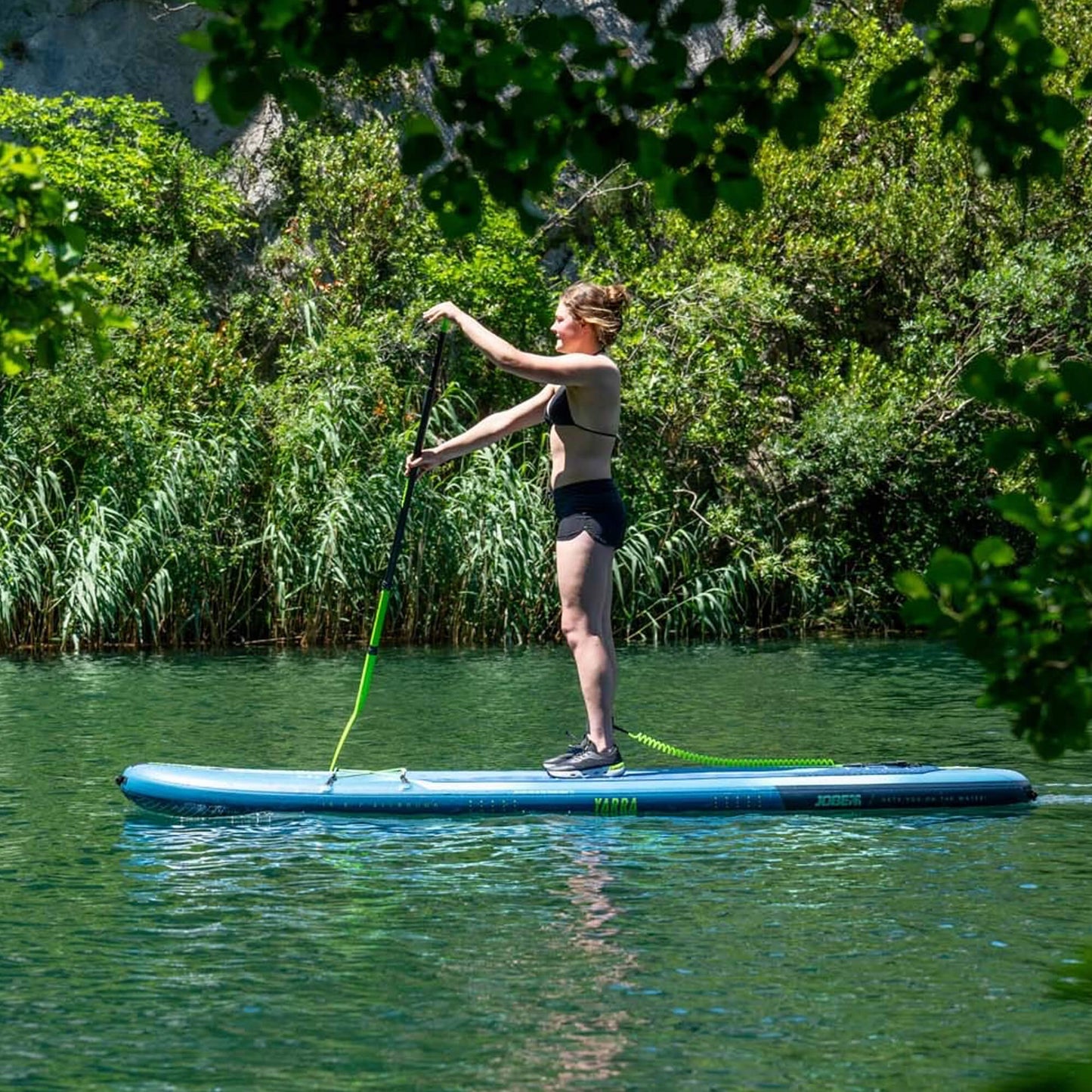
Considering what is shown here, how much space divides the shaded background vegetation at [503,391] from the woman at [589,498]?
27.1ft

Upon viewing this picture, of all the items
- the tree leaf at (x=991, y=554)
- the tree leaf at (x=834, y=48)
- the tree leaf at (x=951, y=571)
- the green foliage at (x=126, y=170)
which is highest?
the green foliage at (x=126, y=170)

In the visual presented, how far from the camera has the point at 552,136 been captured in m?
2.62

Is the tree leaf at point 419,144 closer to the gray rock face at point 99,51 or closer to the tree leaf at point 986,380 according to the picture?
the tree leaf at point 986,380

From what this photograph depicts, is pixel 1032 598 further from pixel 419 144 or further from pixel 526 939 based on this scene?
pixel 526 939

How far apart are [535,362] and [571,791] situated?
1.62 meters

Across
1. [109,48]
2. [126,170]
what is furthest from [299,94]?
[109,48]

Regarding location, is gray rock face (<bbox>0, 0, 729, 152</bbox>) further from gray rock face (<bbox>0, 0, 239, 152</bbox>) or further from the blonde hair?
the blonde hair

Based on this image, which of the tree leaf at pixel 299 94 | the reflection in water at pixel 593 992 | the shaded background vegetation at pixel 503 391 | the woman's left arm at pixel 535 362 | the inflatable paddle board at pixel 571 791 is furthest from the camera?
the shaded background vegetation at pixel 503 391

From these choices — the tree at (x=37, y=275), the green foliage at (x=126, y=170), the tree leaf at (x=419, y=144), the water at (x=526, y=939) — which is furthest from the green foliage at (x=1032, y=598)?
the green foliage at (x=126, y=170)

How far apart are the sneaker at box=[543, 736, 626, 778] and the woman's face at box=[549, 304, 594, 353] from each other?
1.52 m

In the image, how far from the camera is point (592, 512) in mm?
7227

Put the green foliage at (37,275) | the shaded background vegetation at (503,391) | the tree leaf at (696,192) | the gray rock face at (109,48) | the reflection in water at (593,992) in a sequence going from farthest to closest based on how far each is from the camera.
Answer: the gray rock face at (109,48), the shaded background vegetation at (503,391), the reflection in water at (593,992), the green foliage at (37,275), the tree leaf at (696,192)

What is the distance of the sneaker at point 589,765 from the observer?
7270 millimetres

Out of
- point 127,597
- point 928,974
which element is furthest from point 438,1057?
point 127,597
